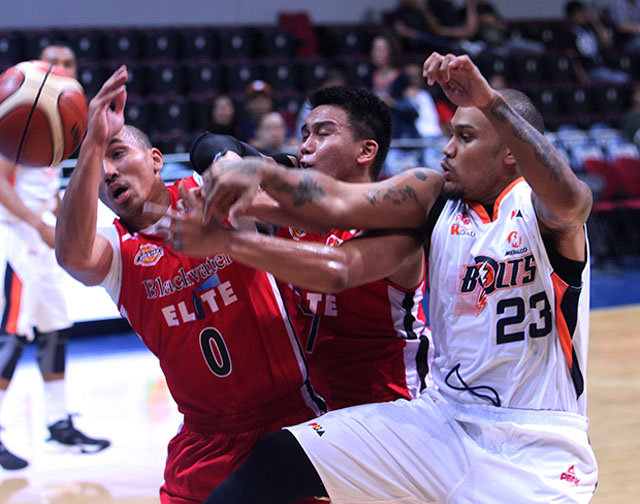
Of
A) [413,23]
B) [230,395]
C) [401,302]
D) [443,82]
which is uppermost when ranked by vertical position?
[413,23]

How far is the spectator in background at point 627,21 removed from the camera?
15.4 meters

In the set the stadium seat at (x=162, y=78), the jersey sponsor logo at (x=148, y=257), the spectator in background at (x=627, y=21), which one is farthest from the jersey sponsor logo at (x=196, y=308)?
the spectator in background at (x=627, y=21)

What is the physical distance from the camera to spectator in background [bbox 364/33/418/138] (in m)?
9.97

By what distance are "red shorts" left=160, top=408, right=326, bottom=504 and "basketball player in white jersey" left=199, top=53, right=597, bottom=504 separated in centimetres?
39


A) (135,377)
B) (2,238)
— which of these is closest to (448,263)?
(2,238)

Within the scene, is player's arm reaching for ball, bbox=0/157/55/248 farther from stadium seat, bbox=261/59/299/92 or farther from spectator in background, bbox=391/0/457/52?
spectator in background, bbox=391/0/457/52

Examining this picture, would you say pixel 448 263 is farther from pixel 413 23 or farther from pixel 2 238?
pixel 413 23

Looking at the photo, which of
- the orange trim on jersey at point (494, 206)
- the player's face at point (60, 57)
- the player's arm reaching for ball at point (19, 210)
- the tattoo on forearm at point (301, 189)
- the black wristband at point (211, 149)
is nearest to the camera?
the tattoo on forearm at point (301, 189)

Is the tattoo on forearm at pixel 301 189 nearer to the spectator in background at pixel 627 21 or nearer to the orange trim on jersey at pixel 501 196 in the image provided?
the orange trim on jersey at pixel 501 196

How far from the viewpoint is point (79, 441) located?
17.5ft

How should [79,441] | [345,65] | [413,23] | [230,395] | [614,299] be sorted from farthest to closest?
[413,23] → [345,65] → [614,299] → [79,441] → [230,395]

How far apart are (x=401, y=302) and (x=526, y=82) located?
37.6 feet

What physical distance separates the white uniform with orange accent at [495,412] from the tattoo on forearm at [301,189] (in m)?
0.54

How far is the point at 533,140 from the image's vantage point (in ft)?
7.59
